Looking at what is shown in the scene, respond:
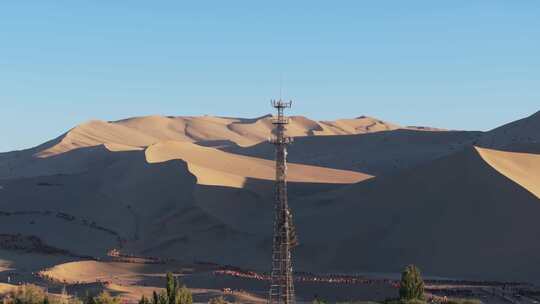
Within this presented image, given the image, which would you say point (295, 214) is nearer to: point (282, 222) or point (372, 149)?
point (282, 222)

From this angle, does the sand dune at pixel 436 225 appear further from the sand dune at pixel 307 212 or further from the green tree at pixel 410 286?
the green tree at pixel 410 286

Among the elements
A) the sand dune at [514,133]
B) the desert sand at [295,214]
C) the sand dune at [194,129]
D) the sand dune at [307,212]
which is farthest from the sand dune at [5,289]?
the sand dune at [194,129]

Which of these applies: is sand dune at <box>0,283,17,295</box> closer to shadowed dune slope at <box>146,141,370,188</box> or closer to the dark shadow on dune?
shadowed dune slope at <box>146,141,370,188</box>

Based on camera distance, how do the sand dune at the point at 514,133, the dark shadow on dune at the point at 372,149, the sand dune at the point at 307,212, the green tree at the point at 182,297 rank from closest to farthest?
the green tree at the point at 182,297
the sand dune at the point at 307,212
the sand dune at the point at 514,133
the dark shadow on dune at the point at 372,149

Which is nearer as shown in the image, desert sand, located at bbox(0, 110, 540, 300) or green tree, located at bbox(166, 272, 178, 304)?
green tree, located at bbox(166, 272, 178, 304)

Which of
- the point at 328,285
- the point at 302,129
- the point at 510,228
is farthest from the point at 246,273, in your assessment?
the point at 302,129

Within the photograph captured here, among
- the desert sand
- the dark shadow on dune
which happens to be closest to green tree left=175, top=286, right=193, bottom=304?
the desert sand

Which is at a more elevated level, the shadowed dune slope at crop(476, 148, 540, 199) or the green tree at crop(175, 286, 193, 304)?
the shadowed dune slope at crop(476, 148, 540, 199)

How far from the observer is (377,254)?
42344 mm

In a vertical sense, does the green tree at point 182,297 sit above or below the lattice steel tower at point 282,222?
below

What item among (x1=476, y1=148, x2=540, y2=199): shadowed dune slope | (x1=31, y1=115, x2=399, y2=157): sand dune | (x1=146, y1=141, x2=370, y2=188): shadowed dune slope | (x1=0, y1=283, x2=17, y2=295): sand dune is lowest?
(x1=0, y1=283, x2=17, y2=295): sand dune

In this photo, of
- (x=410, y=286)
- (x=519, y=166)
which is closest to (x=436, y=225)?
(x=519, y=166)

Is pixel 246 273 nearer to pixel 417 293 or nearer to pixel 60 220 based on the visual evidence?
pixel 417 293

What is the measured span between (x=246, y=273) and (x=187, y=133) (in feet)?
330
